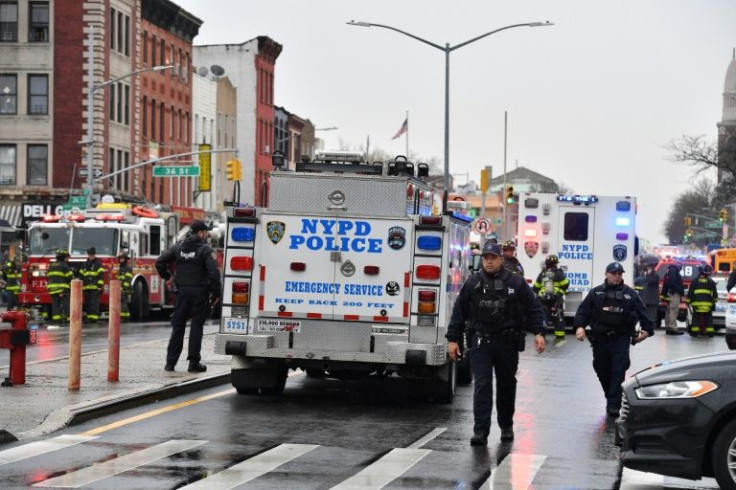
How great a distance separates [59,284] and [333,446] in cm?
2252

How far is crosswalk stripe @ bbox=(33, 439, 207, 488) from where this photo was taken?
10469 mm

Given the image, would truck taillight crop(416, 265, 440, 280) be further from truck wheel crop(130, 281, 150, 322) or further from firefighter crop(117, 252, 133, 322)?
truck wheel crop(130, 281, 150, 322)

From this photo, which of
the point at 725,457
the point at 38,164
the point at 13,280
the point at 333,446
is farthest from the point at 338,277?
the point at 38,164

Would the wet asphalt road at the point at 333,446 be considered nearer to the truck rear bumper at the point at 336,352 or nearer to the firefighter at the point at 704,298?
the truck rear bumper at the point at 336,352

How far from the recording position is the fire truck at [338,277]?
620 inches

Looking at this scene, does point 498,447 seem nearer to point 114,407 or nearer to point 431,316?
point 431,316

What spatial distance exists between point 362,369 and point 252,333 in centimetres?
121

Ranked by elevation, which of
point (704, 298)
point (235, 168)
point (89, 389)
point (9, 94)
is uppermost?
point (9, 94)

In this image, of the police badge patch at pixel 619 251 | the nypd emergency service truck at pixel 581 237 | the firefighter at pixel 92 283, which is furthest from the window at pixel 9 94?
the police badge patch at pixel 619 251

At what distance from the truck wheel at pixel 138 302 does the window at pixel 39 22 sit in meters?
26.3

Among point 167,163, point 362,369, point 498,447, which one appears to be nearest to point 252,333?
point 362,369

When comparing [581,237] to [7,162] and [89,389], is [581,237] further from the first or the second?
[7,162]

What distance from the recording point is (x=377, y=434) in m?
13.6

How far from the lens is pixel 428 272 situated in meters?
15.8
